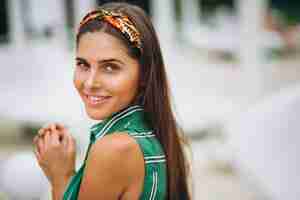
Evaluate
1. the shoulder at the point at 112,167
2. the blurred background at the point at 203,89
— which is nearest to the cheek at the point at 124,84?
the shoulder at the point at 112,167

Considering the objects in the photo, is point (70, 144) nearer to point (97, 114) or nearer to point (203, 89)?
point (97, 114)

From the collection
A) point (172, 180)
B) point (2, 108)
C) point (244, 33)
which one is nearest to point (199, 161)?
point (244, 33)

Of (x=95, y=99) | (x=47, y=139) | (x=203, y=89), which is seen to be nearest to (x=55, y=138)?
(x=47, y=139)

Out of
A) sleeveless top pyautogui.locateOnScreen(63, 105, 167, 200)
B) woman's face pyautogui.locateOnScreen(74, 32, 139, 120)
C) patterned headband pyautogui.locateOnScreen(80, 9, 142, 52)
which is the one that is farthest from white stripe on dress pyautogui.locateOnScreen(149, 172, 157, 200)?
patterned headband pyautogui.locateOnScreen(80, 9, 142, 52)

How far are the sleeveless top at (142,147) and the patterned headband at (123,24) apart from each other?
15cm

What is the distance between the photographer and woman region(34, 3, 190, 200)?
3.69 ft

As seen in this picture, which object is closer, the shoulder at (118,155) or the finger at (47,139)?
→ the shoulder at (118,155)

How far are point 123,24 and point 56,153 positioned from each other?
0.32 meters

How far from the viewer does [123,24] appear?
119cm

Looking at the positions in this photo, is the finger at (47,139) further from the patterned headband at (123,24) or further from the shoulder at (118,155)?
the patterned headband at (123,24)

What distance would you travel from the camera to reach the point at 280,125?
3049 millimetres

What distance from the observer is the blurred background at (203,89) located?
2867 millimetres

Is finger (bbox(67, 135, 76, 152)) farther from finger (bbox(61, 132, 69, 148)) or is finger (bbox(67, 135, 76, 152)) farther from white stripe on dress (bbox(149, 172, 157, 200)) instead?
white stripe on dress (bbox(149, 172, 157, 200))

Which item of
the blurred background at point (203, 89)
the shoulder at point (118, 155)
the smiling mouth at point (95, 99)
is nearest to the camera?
the shoulder at point (118, 155)
